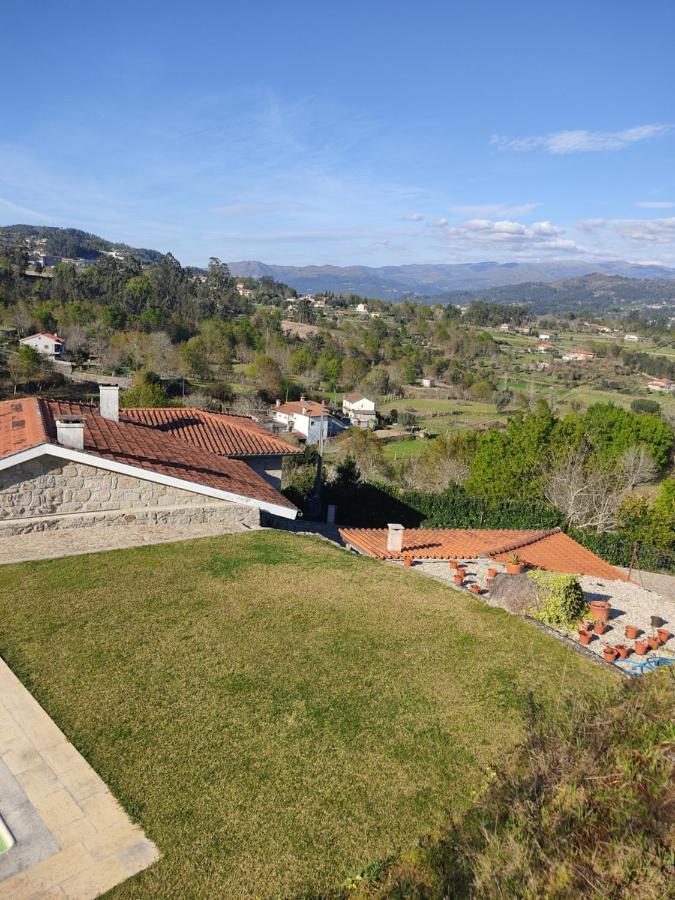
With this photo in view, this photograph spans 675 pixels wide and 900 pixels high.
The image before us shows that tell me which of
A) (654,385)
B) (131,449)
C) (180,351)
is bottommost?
(654,385)

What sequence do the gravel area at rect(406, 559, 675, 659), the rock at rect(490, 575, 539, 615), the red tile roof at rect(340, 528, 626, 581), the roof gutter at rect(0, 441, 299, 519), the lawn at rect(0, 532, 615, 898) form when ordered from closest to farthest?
the lawn at rect(0, 532, 615, 898) → the rock at rect(490, 575, 539, 615) → the gravel area at rect(406, 559, 675, 659) → the roof gutter at rect(0, 441, 299, 519) → the red tile roof at rect(340, 528, 626, 581)

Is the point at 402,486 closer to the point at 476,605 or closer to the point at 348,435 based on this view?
the point at 348,435

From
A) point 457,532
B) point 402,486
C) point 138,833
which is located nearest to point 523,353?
point 402,486

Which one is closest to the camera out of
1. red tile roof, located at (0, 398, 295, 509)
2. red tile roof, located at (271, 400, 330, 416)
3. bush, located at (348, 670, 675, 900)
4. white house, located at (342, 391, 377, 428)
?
bush, located at (348, 670, 675, 900)

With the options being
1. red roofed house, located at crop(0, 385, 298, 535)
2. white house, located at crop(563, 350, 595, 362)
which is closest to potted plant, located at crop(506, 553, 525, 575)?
red roofed house, located at crop(0, 385, 298, 535)

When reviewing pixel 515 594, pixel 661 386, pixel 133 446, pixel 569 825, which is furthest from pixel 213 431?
pixel 661 386

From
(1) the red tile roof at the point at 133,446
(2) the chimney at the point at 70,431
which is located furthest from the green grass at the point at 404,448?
(2) the chimney at the point at 70,431

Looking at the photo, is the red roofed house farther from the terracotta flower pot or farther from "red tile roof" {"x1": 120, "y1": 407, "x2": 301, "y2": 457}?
the terracotta flower pot
